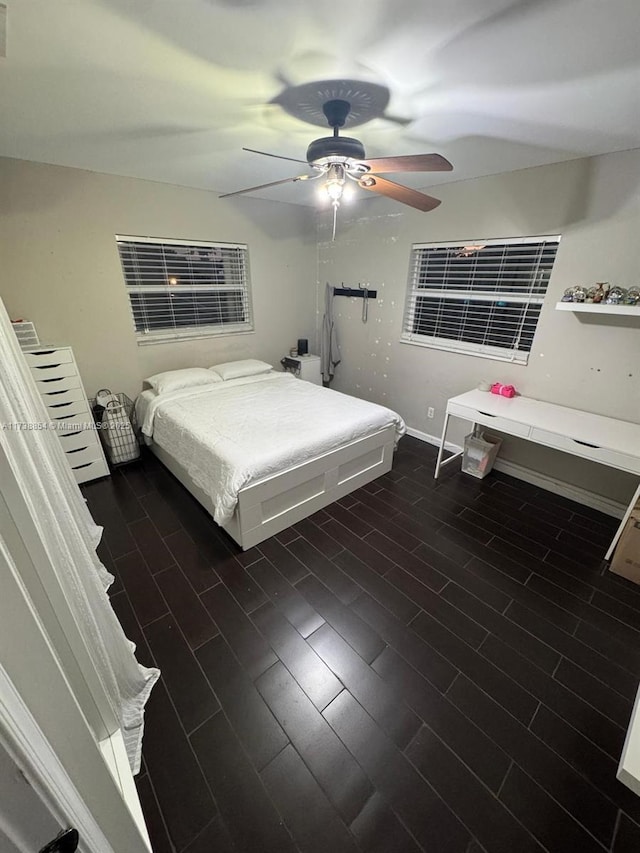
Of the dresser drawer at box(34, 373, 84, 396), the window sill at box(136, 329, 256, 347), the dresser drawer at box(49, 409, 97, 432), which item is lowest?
the dresser drawer at box(49, 409, 97, 432)

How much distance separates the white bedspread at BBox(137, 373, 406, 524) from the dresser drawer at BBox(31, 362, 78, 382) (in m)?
0.60

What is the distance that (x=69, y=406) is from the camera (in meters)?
2.57

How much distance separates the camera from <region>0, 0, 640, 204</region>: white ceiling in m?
1.06

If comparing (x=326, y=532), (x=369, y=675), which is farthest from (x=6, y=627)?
(x=326, y=532)

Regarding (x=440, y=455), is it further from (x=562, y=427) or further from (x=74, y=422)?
(x=74, y=422)

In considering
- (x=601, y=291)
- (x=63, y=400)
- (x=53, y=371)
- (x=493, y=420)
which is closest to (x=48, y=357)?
(x=53, y=371)

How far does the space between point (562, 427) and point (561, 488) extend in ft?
2.50

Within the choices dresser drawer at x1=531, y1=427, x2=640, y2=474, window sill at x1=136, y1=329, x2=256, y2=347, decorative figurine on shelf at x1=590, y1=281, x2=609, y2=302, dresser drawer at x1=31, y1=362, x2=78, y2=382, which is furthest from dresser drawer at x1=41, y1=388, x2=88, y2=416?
decorative figurine on shelf at x1=590, y1=281, x2=609, y2=302

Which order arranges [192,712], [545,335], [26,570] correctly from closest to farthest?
[26,570]
[192,712]
[545,335]

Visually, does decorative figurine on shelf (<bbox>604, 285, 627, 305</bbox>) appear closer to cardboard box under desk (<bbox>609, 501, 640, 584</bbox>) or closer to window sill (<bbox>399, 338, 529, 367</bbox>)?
window sill (<bbox>399, 338, 529, 367</bbox>)

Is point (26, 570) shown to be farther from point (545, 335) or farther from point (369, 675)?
point (545, 335)

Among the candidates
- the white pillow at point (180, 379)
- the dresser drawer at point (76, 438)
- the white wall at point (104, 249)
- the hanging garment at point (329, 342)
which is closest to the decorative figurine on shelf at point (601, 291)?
the hanging garment at point (329, 342)

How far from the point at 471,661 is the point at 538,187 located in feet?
10.0

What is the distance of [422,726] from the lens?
4.37 ft
